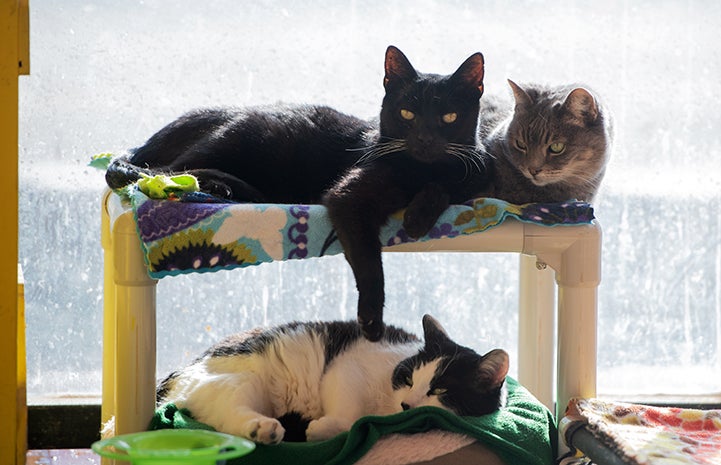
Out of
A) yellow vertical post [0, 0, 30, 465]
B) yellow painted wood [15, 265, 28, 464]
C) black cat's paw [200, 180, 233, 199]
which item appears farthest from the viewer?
yellow painted wood [15, 265, 28, 464]

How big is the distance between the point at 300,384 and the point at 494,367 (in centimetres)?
34

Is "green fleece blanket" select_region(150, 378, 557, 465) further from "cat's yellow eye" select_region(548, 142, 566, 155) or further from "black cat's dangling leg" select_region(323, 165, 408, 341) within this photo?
"cat's yellow eye" select_region(548, 142, 566, 155)

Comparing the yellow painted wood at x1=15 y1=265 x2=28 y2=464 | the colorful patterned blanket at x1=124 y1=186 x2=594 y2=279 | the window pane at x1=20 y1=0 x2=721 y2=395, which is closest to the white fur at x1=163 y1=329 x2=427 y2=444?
the colorful patterned blanket at x1=124 y1=186 x2=594 y2=279

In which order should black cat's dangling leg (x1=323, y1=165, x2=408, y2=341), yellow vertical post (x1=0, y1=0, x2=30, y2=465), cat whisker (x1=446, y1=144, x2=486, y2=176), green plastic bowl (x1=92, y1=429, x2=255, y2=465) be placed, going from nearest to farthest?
green plastic bowl (x1=92, y1=429, x2=255, y2=465)
black cat's dangling leg (x1=323, y1=165, x2=408, y2=341)
cat whisker (x1=446, y1=144, x2=486, y2=176)
yellow vertical post (x1=0, y1=0, x2=30, y2=465)

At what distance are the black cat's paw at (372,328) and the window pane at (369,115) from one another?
0.89 m

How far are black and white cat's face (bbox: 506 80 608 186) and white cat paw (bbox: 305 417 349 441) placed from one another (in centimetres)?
57

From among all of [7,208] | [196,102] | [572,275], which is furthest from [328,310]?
[572,275]

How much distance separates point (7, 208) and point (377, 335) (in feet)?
3.04

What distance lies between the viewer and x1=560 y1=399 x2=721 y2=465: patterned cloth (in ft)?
3.98

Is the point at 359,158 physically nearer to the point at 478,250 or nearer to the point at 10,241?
the point at 478,250

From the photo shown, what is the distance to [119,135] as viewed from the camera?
2.21 m

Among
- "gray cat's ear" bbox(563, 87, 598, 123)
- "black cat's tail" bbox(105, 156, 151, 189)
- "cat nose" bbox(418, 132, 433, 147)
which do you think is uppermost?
"gray cat's ear" bbox(563, 87, 598, 123)

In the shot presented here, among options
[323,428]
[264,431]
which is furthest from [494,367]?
[264,431]

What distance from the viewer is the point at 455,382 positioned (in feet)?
4.82
